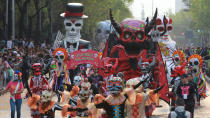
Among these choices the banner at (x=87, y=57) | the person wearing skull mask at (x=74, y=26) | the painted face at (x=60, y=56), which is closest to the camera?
the banner at (x=87, y=57)

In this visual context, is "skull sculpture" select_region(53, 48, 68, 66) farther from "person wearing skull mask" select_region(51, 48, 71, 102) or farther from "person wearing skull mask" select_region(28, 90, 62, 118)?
"person wearing skull mask" select_region(28, 90, 62, 118)

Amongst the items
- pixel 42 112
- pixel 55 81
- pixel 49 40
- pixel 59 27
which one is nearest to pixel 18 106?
pixel 42 112

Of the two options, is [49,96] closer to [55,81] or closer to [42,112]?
[42,112]

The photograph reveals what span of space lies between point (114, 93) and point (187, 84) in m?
2.60

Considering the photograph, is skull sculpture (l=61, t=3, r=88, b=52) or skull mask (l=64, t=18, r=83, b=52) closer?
skull mask (l=64, t=18, r=83, b=52)

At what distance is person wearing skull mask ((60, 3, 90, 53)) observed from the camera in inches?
1005

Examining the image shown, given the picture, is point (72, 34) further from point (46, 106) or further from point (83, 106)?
point (83, 106)

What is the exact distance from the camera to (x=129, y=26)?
18531 millimetres

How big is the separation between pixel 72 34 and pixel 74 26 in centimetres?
80

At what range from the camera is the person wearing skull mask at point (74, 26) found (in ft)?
83.7

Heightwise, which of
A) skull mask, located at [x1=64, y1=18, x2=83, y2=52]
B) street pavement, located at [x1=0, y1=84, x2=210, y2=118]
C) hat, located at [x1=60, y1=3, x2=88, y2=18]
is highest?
hat, located at [x1=60, y1=3, x2=88, y2=18]

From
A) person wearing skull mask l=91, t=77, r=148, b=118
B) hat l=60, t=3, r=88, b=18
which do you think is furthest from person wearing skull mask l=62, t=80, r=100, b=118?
hat l=60, t=3, r=88, b=18

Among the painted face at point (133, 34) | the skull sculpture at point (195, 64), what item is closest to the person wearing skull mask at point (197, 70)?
the skull sculpture at point (195, 64)

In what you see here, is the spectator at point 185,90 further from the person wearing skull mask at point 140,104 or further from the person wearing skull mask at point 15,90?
the person wearing skull mask at point 15,90
